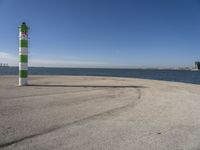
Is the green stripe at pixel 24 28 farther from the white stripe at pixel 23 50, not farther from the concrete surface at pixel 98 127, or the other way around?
the concrete surface at pixel 98 127

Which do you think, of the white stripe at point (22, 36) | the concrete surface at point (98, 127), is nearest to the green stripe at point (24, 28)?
the white stripe at point (22, 36)

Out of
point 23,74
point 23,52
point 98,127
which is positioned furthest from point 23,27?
point 98,127

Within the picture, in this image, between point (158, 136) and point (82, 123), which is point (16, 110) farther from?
point (158, 136)

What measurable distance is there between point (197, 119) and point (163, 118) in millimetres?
1042

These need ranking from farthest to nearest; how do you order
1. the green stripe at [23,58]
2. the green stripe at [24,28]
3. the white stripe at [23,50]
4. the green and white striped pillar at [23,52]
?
the green stripe at [23,58] < the white stripe at [23,50] < the green and white striped pillar at [23,52] < the green stripe at [24,28]

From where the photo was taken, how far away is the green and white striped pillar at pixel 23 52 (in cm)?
1856

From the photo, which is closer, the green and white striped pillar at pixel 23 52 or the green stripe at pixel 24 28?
the green stripe at pixel 24 28

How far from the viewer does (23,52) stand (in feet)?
61.9

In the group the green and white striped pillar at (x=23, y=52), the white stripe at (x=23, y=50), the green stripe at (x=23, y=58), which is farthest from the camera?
the green stripe at (x=23, y=58)

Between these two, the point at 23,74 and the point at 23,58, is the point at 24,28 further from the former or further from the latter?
the point at 23,74

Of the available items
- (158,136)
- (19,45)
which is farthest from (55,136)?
(19,45)

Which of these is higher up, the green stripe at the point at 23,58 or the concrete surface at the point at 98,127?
the green stripe at the point at 23,58

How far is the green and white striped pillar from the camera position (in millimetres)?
18561

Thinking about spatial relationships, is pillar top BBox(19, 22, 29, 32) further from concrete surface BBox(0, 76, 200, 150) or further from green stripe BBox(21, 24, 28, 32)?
concrete surface BBox(0, 76, 200, 150)
